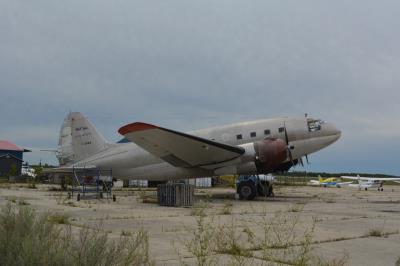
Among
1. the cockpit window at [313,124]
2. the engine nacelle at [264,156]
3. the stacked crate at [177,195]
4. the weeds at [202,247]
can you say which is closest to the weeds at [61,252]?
the weeds at [202,247]

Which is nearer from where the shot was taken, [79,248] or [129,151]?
[79,248]

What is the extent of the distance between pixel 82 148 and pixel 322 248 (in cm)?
2537

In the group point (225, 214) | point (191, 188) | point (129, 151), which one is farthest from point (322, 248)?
point (129, 151)

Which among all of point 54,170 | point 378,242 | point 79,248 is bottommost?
point 378,242

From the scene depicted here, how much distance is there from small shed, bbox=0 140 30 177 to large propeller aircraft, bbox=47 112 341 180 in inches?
2172

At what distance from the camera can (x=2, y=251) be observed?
15.1 feet

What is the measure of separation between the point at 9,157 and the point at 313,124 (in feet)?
225

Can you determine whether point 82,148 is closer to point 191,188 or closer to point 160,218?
point 191,188

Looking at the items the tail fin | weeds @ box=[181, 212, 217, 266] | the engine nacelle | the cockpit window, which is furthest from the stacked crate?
the tail fin

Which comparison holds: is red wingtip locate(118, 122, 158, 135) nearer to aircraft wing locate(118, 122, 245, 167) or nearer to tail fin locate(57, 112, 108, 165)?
aircraft wing locate(118, 122, 245, 167)

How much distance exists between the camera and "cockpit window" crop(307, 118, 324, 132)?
2375 cm

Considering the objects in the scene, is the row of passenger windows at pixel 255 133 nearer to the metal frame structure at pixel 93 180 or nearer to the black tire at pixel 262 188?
the black tire at pixel 262 188

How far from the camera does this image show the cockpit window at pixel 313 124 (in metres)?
23.8

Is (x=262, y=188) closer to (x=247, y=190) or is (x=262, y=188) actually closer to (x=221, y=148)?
(x=247, y=190)
